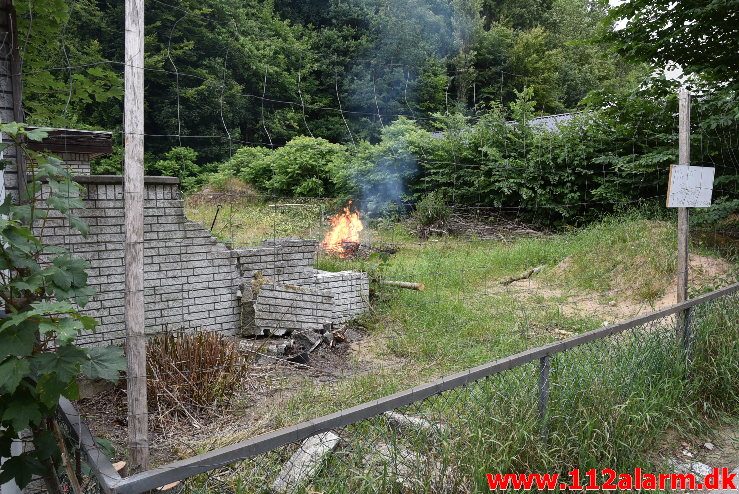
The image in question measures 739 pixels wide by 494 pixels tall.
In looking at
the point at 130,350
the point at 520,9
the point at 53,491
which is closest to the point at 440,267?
the point at 130,350

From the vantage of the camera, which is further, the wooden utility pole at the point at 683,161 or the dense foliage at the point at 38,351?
the wooden utility pole at the point at 683,161

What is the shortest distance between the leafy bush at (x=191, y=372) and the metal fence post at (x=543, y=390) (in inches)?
108

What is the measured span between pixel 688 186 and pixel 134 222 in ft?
14.9

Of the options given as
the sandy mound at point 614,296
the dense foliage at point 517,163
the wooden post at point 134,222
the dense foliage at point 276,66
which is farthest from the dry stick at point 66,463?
the dense foliage at point 517,163

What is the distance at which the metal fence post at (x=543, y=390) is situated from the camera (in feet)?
9.76

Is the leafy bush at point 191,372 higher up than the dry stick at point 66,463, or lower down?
lower down

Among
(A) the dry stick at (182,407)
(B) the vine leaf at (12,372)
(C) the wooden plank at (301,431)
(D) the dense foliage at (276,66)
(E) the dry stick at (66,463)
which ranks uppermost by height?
(D) the dense foliage at (276,66)

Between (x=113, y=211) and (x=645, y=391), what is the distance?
4.86 metres

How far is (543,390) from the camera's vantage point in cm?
299

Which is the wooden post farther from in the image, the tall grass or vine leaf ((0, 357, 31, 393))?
vine leaf ((0, 357, 31, 393))

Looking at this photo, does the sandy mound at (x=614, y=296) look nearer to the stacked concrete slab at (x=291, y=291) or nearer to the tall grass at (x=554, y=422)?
the stacked concrete slab at (x=291, y=291)

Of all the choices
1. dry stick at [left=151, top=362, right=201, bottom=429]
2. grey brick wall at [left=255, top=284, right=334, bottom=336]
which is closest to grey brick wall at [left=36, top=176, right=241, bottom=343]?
grey brick wall at [left=255, top=284, right=334, bottom=336]

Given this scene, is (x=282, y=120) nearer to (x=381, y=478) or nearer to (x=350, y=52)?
(x=350, y=52)

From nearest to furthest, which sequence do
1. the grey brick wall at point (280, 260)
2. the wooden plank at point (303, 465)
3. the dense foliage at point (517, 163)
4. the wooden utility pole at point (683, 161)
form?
the wooden plank at point (303, 465) < the wooden utility pole at point (683, 161) < the grey brick wall at point (280, 260) < the dense foliage at point (517, 163)
